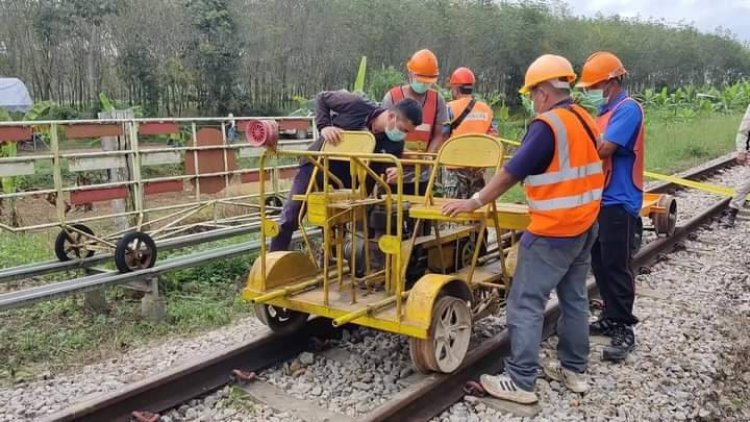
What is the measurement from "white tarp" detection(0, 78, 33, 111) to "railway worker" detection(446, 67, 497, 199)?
1812cm

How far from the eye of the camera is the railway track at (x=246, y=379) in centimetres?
354

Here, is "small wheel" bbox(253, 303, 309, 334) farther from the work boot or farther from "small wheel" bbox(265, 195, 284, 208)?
the work boot

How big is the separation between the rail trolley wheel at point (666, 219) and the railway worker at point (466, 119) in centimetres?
235

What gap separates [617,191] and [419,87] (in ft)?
6.36

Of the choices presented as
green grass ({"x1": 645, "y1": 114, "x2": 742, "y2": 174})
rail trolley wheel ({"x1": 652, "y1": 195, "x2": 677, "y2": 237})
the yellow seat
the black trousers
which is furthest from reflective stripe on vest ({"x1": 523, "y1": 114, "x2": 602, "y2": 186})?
green grass ({"x1": 645, "y1": 114, "x2": 742, "y2": 174})

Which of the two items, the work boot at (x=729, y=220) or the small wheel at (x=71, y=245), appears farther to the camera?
the work boot at (x=729, y=220)

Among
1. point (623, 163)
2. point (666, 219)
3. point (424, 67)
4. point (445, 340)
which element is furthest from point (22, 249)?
point (666, 219)

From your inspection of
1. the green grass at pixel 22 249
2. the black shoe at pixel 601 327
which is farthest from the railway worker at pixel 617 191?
the green grass at pixel 22 249

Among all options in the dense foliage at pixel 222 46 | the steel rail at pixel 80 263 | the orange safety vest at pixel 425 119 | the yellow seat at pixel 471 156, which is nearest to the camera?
the yellow seat at pixel 471 156

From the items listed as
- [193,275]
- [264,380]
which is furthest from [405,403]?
[193,275]

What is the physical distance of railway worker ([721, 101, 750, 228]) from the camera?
27.5 feet

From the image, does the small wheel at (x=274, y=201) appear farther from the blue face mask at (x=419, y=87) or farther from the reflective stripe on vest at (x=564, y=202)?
the reflective stripe on vest at (x=564, y=202)

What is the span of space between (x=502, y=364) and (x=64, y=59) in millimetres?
22449

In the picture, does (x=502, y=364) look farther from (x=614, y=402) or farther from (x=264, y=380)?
(x=264, y=380)
